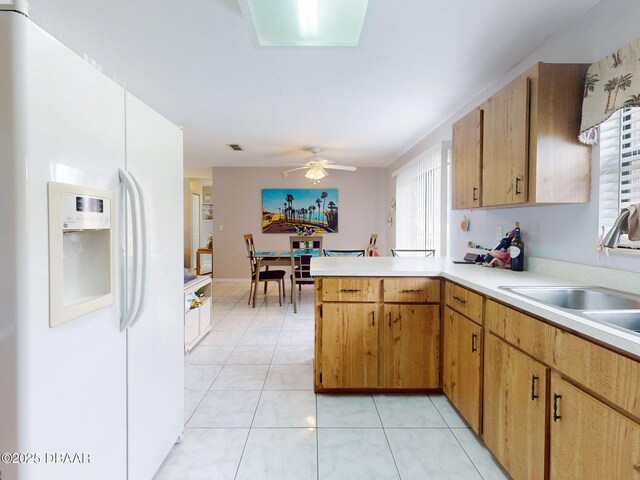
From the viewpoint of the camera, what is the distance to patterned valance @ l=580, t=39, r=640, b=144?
1.33m

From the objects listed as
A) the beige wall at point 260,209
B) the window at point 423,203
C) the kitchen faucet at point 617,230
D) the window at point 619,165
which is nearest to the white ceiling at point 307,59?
the window at point 423,203

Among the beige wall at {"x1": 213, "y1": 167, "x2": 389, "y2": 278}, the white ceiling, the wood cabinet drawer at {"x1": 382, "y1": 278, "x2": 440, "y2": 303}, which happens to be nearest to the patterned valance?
the white ceiling

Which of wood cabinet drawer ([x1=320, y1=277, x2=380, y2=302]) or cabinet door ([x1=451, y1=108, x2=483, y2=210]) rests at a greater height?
cabinet door ([x1=451, y1=108, x2=483, y2=210])

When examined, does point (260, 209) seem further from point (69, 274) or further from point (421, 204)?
point (69, 274)

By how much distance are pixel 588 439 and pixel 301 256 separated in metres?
3.68

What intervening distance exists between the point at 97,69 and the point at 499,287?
1.87 m

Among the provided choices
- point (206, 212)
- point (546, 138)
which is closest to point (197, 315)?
point (546, 138)

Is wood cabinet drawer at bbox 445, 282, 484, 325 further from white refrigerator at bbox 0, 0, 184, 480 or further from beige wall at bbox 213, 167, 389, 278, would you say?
beige wall at bbox 213, 167, 389, 278

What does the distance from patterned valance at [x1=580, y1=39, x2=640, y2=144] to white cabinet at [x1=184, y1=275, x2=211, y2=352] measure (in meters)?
3.06

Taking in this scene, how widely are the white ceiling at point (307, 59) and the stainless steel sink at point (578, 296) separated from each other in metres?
1.51

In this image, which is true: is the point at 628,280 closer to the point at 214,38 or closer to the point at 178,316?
the point at 178,316

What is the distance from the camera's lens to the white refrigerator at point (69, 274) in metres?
0.74

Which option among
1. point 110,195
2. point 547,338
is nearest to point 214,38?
point 110,195

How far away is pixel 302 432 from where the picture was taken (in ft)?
5.81
